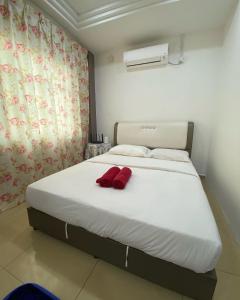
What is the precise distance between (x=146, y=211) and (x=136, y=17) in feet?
8.66

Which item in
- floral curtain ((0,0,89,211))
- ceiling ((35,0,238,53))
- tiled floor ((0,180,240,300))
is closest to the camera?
tiled floor ((0,180,240,300))

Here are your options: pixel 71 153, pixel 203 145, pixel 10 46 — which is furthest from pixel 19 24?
pixel 203 145

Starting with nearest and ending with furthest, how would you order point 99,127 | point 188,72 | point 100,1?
1. point 100,1
2. point 188,72
3. point 99,127

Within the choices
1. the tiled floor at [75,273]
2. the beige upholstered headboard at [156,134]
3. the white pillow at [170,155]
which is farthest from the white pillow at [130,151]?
the tiled floor at [75,273]

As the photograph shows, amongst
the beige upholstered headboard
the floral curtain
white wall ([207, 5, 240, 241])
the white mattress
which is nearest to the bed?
the white mattress

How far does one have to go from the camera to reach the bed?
0.90 m

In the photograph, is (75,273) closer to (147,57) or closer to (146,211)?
(146,211)

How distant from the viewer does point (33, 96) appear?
2043mm

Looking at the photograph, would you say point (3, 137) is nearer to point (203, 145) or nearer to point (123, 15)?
point (123, 15)

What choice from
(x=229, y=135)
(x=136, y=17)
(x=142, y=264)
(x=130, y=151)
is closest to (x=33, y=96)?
(x=130, y=151)

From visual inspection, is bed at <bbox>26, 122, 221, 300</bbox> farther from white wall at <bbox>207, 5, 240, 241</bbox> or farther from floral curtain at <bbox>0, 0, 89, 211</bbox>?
floral curtain at <bbox>0, 0, 89, 211</bbox>

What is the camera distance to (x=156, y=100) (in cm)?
291

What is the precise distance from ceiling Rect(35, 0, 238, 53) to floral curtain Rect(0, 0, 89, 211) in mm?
262

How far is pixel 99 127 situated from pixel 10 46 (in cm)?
211
